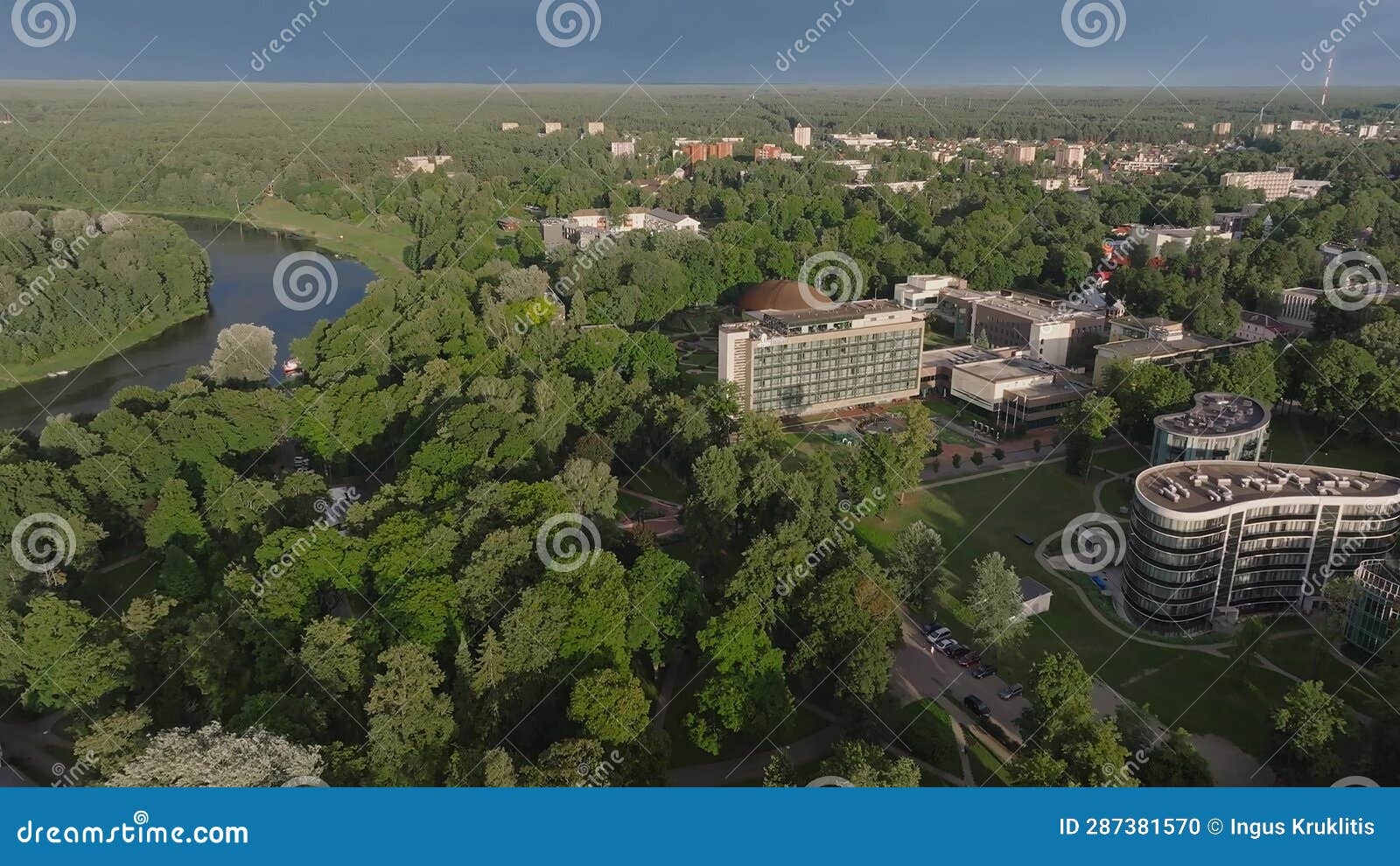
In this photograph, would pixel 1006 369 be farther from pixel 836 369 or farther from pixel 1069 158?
pixel 1069 158

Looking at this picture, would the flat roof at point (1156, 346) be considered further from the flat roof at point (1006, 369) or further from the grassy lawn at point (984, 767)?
the grassy lawn at point (984, 767)

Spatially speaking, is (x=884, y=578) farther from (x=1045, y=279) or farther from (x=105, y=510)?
(x=1045, y=279)

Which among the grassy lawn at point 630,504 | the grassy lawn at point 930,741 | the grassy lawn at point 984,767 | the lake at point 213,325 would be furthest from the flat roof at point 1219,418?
the lake at point 213,325

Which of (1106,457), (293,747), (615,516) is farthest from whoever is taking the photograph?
(1106,457)

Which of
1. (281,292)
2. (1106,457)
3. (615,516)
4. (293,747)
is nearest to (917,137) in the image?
(281,292)

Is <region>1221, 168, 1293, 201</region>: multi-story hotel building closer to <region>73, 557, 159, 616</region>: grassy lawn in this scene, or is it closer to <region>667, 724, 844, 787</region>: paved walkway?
<region>667, 724, 844, 787</region>: paved walkway

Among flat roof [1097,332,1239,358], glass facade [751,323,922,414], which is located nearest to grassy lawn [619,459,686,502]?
glass facade [751,323,922,414]
